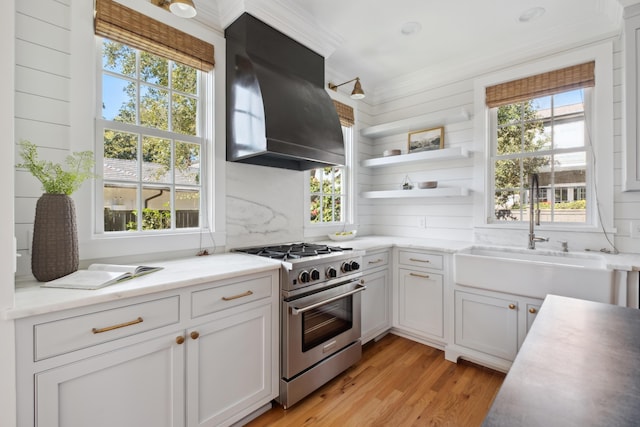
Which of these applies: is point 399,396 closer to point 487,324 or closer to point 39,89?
point 487,324

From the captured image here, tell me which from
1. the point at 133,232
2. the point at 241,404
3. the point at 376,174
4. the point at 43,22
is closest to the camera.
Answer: the point at 43,22

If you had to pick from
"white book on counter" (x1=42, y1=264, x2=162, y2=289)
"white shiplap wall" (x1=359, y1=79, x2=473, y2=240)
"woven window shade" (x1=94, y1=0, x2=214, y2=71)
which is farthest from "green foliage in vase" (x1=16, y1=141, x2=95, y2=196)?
"white shiplap wall" (x1=359, y1=79, x2=473, y2=240)

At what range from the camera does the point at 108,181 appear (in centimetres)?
178

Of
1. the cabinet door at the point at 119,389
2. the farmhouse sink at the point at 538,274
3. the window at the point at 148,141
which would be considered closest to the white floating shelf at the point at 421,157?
the farmhouse sink at the point at 538,274

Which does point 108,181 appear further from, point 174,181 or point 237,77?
point 237,77

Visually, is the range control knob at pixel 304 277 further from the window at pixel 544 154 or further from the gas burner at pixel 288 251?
the window at pixel 544 154

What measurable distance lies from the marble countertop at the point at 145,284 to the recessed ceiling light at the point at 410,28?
7.20ft

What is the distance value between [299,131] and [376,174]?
1811mm

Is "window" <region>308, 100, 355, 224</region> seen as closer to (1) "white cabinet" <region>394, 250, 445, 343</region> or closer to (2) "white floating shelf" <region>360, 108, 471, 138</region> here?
(2) "white floating shelf" <region>360, 108, 471, 138</region>

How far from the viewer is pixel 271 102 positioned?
6.55 feet

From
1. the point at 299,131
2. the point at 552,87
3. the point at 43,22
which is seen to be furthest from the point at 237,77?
the point at 552,87

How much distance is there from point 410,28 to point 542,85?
4.10ft

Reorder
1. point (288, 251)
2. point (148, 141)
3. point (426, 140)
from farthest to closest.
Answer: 1. point (426, 140)
2. point (288, 251)
3. point (148, 141)

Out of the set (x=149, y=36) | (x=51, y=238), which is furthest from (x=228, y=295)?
(x=149, y=36)
